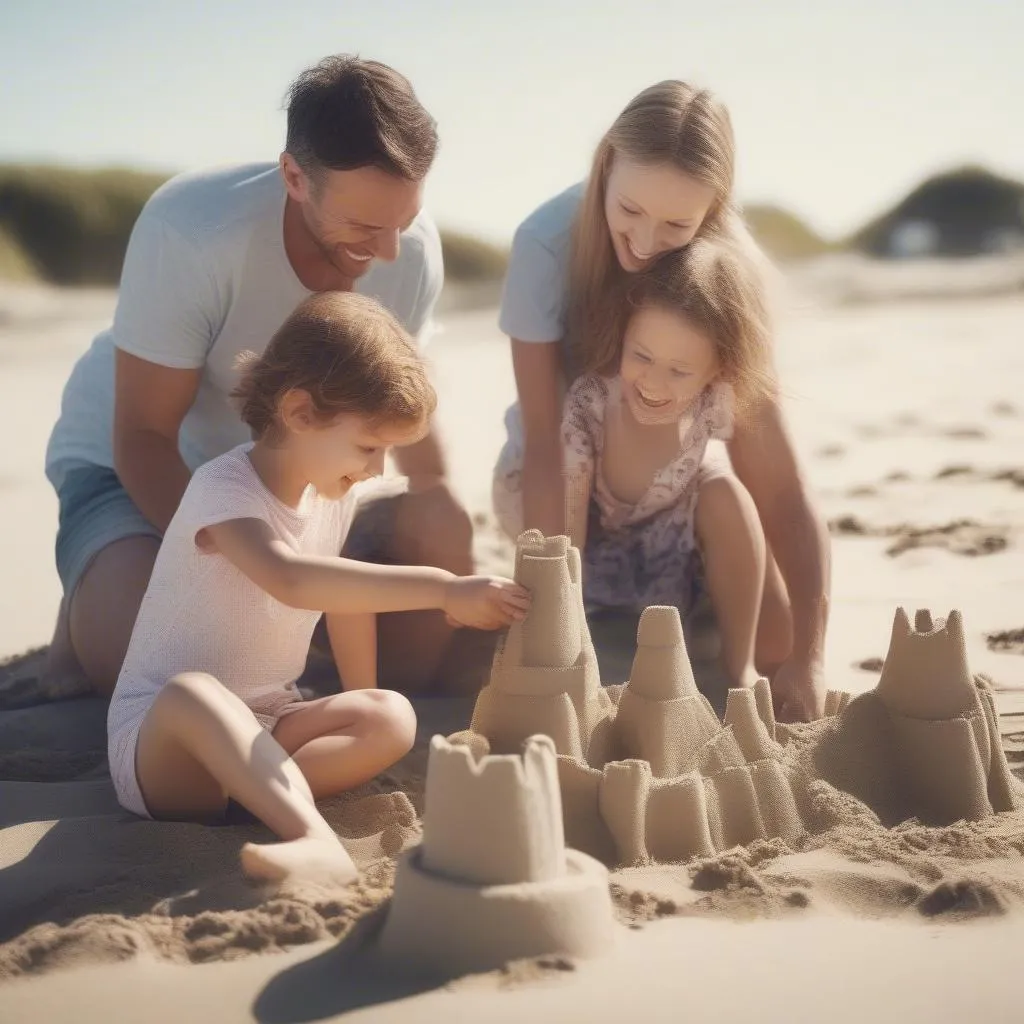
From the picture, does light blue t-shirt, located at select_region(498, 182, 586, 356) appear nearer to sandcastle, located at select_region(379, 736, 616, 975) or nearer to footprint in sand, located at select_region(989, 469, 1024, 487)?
sandcastle, located at select_region(379, 736, 616, 975)

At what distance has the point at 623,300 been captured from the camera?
324 centimetres

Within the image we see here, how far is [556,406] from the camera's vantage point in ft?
11.1

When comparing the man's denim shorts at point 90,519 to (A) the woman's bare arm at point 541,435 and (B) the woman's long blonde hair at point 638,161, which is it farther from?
(B) the woman's long blonde hair at point 638,161

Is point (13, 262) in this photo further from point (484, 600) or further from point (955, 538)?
point (484, 600)

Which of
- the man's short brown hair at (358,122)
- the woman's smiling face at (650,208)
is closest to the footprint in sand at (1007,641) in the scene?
the woman's smiling face at (650,208)

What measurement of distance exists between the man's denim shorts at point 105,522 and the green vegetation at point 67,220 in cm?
A: 1311

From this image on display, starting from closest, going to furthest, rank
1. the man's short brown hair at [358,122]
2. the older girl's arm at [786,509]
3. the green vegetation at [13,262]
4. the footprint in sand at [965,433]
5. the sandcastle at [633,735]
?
the sandcastle at [633,735] → the man's short brown hair at [358,122] → the older girl's arm at [786,509] → the footprint in sand at [965,433] → the green vegetation at [13,262]

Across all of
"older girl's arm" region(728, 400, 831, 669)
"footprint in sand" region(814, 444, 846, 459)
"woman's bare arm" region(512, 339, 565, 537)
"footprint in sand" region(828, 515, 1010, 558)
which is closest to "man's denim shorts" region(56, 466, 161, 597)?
"woman's bare arm" region(512, 339, 565, 537)

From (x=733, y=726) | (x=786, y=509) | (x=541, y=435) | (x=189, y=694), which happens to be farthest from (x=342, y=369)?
(x=786, y=509)

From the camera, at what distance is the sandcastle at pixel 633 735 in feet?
7.36

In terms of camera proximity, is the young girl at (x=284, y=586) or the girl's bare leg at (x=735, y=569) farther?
the girl's bare leg at (x=735, y=569)

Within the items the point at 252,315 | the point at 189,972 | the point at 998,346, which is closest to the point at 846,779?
the point at 189,972

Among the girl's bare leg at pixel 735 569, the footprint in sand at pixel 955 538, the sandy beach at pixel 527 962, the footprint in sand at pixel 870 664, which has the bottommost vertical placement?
the sandy beach at pixel 527 962

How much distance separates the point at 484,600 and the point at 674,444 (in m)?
1.09
